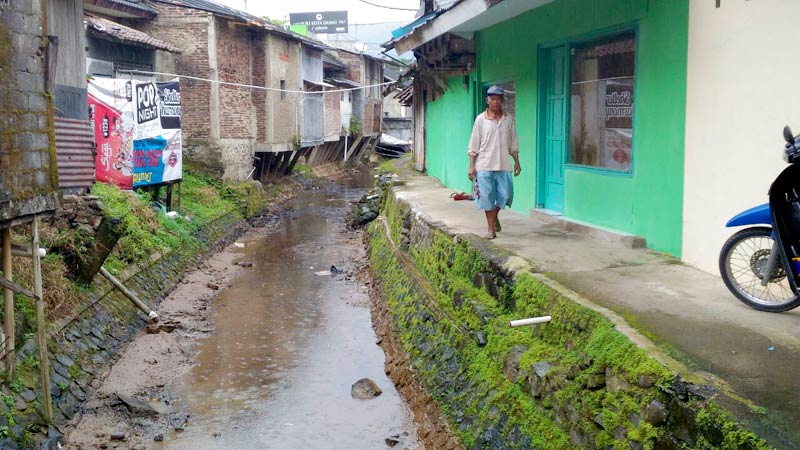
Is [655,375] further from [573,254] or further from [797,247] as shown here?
[573,254]

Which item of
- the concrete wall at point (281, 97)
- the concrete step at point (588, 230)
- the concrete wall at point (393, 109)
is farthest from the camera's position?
the concrete wall at point (393, 109)

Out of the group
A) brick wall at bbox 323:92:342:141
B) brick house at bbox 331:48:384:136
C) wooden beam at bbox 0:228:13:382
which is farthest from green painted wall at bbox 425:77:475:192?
brick house at bbox 331:48:384:136

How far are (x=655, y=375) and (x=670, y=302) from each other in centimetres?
150

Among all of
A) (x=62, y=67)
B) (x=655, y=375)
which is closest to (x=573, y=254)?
(x=655, y=375)

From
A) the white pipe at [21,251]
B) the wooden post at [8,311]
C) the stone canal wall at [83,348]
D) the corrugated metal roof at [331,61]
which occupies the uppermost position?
the corrugated metal roof at [331,61]

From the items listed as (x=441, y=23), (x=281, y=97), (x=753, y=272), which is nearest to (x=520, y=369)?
(x=753, y=272)

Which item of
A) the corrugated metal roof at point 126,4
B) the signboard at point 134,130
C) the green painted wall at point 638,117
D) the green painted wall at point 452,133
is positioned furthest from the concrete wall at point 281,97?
the green painted wall at point 638,117

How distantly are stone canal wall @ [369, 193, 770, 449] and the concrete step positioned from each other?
4.34ft

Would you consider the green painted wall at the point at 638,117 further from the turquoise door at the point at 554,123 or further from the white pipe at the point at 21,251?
the white pipe at the point at 21,251

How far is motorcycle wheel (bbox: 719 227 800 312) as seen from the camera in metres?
5.27

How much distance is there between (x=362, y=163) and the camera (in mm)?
37938

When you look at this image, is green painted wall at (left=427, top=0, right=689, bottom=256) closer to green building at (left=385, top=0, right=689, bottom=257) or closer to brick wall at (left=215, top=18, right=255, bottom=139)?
green building at (left=385, top=0, right=689, bottom=257)

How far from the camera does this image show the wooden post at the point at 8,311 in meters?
6.23

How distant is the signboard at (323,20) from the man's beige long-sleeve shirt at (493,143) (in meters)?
44.4
